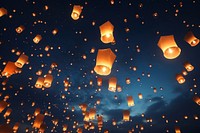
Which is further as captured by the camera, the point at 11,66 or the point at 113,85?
the point at 113,85

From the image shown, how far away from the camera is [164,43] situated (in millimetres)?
3854


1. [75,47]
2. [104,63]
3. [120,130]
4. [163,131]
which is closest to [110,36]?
[104,63]

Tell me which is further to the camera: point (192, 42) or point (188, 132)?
point (188, 132)

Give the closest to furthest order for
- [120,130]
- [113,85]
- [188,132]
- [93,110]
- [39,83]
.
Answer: [113,85]
[39,83]
[93,110]
[188,132]
[120,130]

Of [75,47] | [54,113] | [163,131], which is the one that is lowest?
[75,47]

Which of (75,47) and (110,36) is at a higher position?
(75,47)

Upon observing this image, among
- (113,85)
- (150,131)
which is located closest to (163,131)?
(150,131)

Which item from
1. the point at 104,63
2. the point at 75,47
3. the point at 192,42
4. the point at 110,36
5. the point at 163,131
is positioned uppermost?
the point at 163,131

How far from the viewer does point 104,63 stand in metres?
3.47

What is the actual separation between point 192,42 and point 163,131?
48.9 metres

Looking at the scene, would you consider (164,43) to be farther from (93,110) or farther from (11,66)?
(93,110)

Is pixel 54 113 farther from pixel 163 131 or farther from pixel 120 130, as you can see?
pixel 163 131

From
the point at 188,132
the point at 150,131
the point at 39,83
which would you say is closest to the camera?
the point at 39,83

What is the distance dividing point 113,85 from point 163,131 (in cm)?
4804
